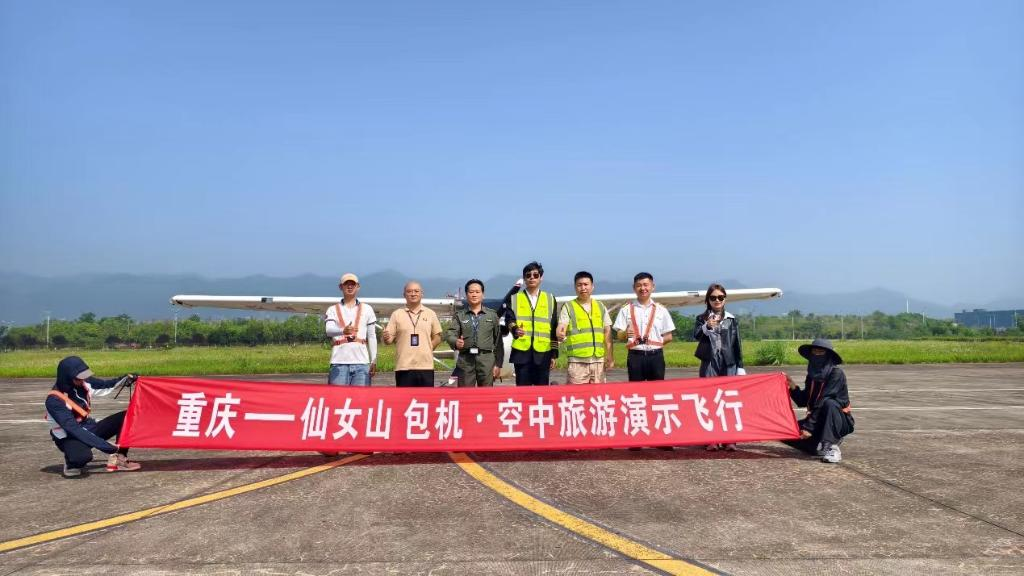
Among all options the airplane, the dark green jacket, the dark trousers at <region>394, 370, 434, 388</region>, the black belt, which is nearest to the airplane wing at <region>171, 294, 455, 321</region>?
the airplane

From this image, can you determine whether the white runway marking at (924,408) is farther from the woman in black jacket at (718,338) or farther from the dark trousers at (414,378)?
the dark trousers at (414,378)

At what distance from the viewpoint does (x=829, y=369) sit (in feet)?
19.8

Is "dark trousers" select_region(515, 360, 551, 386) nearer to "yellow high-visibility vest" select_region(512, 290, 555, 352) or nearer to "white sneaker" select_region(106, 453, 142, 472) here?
"yellow high-visibility vest" select_region(512, 290, 555, 352)

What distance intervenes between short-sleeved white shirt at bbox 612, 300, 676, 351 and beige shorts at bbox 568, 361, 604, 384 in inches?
19.6

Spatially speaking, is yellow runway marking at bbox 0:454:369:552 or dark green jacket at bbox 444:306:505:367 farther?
dark green jacket at bbox 444:306:505:367

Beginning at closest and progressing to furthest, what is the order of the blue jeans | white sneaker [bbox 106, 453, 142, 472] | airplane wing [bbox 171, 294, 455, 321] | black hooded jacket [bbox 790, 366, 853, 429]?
white sneaker [bbox 106, 453, 142, 472] → black hooded jacket [bbox 790, 366, 853, 429] → the blue jeans → airplane wing [bbox 171, 294, 455, 321]

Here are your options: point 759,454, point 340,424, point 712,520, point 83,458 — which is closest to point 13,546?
point 83,458

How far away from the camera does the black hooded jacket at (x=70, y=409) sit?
17.8 ft

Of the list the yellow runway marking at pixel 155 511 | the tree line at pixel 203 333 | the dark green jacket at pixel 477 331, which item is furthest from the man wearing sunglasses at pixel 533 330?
the tree line at pixel 203 333

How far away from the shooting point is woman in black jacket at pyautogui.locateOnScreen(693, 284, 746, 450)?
21.5 feet

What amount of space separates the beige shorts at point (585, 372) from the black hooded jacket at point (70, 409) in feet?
15.4

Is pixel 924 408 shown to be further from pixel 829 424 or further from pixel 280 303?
pixel 280 303

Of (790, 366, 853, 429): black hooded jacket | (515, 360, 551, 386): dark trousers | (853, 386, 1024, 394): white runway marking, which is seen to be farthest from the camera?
(853, 386, 1024, 394): white runway marking

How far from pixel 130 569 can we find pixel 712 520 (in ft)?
12.0
